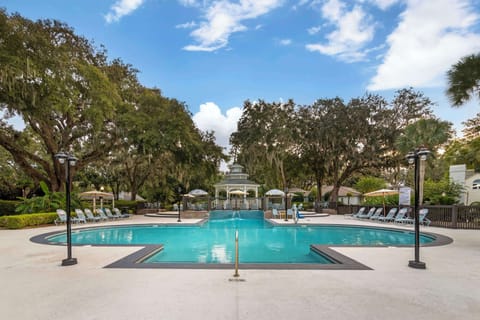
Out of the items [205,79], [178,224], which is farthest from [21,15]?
[178,224]

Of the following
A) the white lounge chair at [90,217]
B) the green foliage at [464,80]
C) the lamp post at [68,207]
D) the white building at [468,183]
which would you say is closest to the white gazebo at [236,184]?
the white lounge chair at [90,217]

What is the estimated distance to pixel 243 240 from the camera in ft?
37.0

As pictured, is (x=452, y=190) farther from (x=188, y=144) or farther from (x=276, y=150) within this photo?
(x=188, y=144)

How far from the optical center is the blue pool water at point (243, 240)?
8008mm

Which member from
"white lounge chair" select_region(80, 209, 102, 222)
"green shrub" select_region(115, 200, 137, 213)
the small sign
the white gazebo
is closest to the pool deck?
"white lounge chair" select_region(80, 209, 102, 222)

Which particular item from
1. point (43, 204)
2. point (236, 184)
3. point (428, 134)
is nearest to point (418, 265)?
point (428, 134)

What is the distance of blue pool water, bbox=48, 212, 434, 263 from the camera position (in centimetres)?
801

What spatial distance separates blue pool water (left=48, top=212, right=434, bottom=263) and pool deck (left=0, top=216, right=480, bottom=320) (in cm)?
193

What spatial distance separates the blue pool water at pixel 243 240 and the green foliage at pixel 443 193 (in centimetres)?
562

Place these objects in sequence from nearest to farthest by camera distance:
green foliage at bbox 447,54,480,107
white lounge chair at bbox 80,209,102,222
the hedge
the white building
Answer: green foliage at bbox 447,54,480,107
the hedge
white lounge chair at bbox 80,209,102,222
the white building

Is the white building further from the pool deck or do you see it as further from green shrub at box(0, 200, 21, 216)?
green shrub at box(0, 200, 21, 216)

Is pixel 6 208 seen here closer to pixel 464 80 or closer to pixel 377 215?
pixel 377 215

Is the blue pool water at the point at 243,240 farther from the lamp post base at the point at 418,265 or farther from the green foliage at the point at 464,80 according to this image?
the green foliage at the point at 464,80

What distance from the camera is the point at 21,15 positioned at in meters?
12.5
